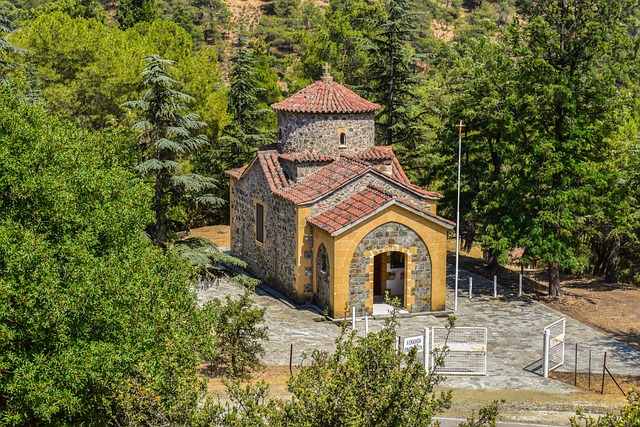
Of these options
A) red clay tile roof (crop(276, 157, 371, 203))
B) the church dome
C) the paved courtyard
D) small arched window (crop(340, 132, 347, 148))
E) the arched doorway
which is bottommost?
the paved courtyard

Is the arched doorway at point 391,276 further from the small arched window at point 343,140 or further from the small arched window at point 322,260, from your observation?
the small arched window at point 343,140

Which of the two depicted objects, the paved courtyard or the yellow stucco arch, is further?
the yellow stucco arch

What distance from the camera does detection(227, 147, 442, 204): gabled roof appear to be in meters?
32.1

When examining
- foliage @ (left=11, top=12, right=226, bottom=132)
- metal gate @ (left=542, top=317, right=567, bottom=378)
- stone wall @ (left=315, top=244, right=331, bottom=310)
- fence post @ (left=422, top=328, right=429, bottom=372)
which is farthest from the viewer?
foliage @ (left=11, top=12, right=226, bottom=132)

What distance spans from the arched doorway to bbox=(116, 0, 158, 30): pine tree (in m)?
40.3

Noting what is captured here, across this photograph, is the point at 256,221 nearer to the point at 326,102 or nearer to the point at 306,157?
the point at 306,157

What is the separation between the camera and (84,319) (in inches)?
679

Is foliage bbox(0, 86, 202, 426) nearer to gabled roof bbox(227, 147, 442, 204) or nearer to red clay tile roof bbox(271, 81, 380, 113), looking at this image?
gabled roof bbox(227, 147, 442, 204)

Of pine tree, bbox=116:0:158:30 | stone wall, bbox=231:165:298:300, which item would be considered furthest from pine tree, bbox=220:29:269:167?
pine tree, bbox=116:0:158:30

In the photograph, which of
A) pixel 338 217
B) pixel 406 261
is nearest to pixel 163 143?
pixel 338 217

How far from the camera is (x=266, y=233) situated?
35219 millimetres

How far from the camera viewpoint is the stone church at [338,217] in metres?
30.5

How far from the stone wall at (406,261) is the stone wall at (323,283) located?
91cm

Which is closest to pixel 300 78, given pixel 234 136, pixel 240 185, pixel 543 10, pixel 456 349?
pixel 234 136
